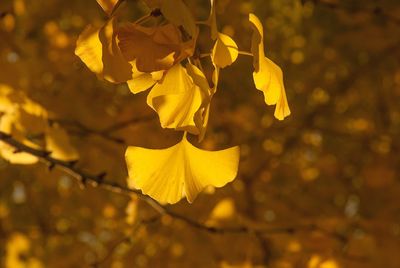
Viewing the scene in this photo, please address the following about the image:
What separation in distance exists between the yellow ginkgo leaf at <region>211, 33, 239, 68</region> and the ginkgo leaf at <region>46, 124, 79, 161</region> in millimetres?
547

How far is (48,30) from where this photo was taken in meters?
2.03

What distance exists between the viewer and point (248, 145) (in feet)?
6.70

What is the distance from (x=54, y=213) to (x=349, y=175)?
2.95ft

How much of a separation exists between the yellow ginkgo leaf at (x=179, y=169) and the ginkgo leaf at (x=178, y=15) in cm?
21

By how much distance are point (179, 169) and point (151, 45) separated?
21cm

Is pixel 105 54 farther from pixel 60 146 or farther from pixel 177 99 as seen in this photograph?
pixel 60 146

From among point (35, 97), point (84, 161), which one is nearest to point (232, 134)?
point (84, 161)

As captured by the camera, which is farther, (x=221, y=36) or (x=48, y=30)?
(x=48, y=30)

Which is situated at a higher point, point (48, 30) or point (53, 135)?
point (53, 135)

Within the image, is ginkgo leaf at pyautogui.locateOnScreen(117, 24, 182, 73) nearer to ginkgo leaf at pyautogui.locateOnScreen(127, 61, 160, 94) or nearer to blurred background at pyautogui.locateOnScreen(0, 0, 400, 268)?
ginkgo leaf at pyautogui.locateOnScreen(127, 61, 160, 94)

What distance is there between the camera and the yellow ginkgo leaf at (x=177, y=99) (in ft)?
2.15

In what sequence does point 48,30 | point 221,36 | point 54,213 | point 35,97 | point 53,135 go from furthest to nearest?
1. point 54,213
2. point 48,30
3. point 35,97
4. point 53,135
5. point 221,36

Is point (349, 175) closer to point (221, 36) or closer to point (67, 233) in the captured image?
point (67, 233)

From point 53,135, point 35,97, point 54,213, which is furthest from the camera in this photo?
point 54,213
